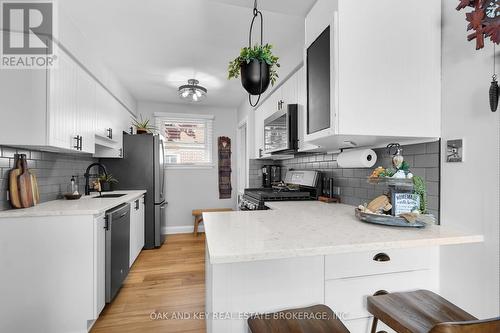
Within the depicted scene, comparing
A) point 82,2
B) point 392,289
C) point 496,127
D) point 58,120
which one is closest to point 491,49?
point 496,127

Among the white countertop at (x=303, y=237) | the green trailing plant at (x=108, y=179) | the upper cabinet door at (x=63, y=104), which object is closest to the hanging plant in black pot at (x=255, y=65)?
the white countertop at (x=303, y=237)

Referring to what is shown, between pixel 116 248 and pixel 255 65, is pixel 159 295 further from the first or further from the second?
pixel 255 65

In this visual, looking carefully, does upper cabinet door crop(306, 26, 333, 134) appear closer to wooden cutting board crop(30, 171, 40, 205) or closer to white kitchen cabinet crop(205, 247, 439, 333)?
white kitchen cabinet crop(205, 247, 439, 333)

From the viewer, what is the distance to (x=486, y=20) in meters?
0.91

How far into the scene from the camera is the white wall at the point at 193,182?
15.2 ft

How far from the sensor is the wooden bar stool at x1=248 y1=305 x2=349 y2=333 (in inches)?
36.2

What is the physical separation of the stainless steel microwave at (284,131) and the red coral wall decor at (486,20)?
1.42 metres

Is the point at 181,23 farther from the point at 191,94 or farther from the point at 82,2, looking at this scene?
the point at 191,94

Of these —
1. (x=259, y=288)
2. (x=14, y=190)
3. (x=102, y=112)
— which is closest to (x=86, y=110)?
Answer: (x=102, y=112)

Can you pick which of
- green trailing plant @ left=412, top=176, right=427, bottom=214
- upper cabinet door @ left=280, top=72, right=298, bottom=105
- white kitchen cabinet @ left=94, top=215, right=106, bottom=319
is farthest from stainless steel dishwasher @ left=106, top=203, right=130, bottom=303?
green trailing plant @ left=412, top=176, right=427, bottom=214

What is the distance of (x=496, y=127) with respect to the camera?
1.00 metres

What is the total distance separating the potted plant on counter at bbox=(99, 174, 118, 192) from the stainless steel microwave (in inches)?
93.2

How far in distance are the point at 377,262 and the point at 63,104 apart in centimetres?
259

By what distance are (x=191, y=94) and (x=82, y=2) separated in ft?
5.38
